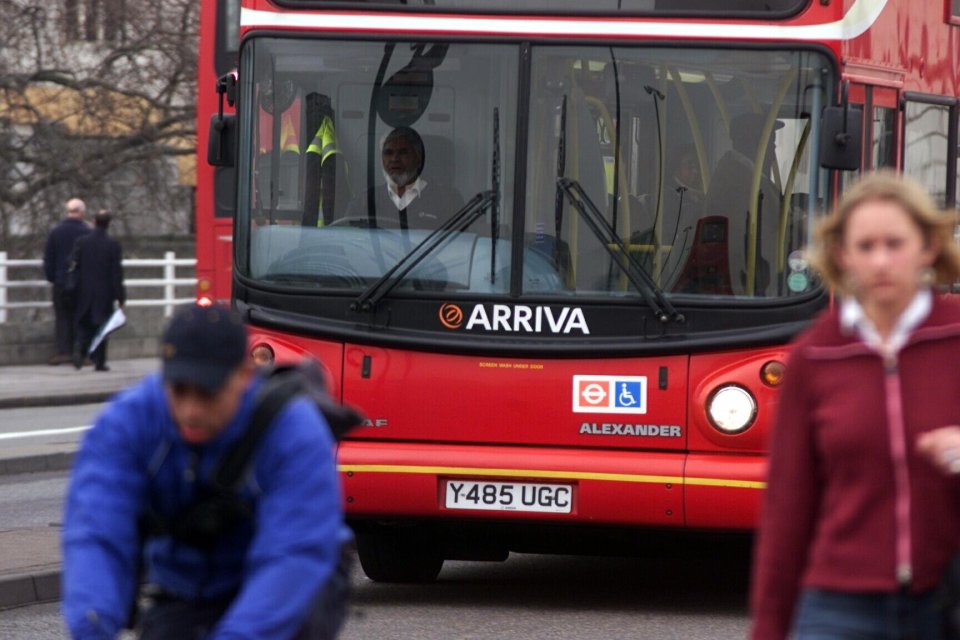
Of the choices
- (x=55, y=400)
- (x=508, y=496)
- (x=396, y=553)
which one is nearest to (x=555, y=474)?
(x=508, y=496)

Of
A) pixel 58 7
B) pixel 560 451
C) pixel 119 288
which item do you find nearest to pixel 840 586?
pixel 560 451

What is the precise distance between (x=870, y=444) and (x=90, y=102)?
27246 mm

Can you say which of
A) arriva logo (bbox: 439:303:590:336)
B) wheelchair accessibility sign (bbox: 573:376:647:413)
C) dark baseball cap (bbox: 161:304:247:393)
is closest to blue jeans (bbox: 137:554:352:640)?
dark baseball cap (bbox: 161:304:247:393)

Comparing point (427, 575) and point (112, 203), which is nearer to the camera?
point (427, 575)

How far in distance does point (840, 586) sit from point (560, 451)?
457cm

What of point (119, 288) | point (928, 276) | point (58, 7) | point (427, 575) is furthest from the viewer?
point (58, 7)

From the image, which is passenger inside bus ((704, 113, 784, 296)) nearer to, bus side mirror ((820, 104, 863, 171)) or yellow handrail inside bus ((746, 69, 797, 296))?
yellow handrail inside bus ((746, 69, 797, 296))

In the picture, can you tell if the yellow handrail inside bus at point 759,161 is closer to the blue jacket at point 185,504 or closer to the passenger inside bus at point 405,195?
the passenger inside bus at point 405,195

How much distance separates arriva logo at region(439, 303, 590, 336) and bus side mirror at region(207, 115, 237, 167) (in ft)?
4.07

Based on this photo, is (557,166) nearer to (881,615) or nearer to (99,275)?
(881,615)

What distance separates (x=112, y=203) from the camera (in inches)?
1206

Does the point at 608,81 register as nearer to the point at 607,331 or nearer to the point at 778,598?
the point at 607,331

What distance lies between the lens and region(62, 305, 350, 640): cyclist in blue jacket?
3.58 m

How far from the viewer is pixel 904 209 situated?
3.80m
